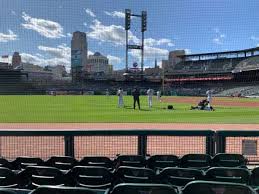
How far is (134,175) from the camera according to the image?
5.24 metres

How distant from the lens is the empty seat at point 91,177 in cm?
524

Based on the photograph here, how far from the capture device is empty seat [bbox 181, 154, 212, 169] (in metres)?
6.58

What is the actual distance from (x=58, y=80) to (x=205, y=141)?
26054 mm

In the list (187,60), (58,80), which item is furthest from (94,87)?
(58,80)

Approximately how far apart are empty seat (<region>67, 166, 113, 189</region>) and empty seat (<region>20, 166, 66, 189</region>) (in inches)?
6.5

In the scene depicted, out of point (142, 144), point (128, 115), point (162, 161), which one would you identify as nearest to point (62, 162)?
point (162, 161)

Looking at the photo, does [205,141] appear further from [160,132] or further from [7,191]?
[7,191]

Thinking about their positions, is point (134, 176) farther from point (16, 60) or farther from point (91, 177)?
point (16, 60)

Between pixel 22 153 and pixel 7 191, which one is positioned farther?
pixel 22 153

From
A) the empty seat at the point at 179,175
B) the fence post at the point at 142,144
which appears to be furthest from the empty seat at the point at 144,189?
the fence post at the point at 142,144

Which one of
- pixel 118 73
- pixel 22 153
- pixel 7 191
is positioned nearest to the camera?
pixel 7 191

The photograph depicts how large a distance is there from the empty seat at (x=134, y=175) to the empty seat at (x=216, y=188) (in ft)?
3.25

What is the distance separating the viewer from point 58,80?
34.9m

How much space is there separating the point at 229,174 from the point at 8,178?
9.16 feet
